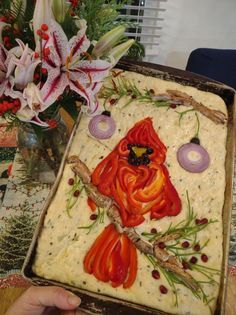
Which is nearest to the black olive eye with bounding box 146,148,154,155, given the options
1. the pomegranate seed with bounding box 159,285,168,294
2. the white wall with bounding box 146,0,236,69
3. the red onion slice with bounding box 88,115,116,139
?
the red onion slice with bounding box 88,115,116,139

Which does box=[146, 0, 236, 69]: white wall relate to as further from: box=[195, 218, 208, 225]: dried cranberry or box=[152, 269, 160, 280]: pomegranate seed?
box=[152, 269, 160, 280]: pomegranate seed

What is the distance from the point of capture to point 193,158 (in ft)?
3.03

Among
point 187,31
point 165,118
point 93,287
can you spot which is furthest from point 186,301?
point 187,31

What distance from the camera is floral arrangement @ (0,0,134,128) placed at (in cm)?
63

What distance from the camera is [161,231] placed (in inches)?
32.2

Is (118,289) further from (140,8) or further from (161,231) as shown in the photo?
(140,8)

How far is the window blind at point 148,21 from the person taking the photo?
1.85 m

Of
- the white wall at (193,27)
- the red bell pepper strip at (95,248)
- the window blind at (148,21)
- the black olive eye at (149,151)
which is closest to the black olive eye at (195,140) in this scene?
the black olive eye at (149,151)

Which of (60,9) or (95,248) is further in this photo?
(95,248)

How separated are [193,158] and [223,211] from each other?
16 centimetres

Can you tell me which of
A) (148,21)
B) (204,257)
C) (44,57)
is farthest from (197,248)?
(148,21)

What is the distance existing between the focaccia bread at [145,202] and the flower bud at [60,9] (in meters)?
0.34

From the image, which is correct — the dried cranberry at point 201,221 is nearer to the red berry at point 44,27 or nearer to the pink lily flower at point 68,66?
the pink lily flower at point 68,66

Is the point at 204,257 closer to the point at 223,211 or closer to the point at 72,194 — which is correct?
the point at 223,211
